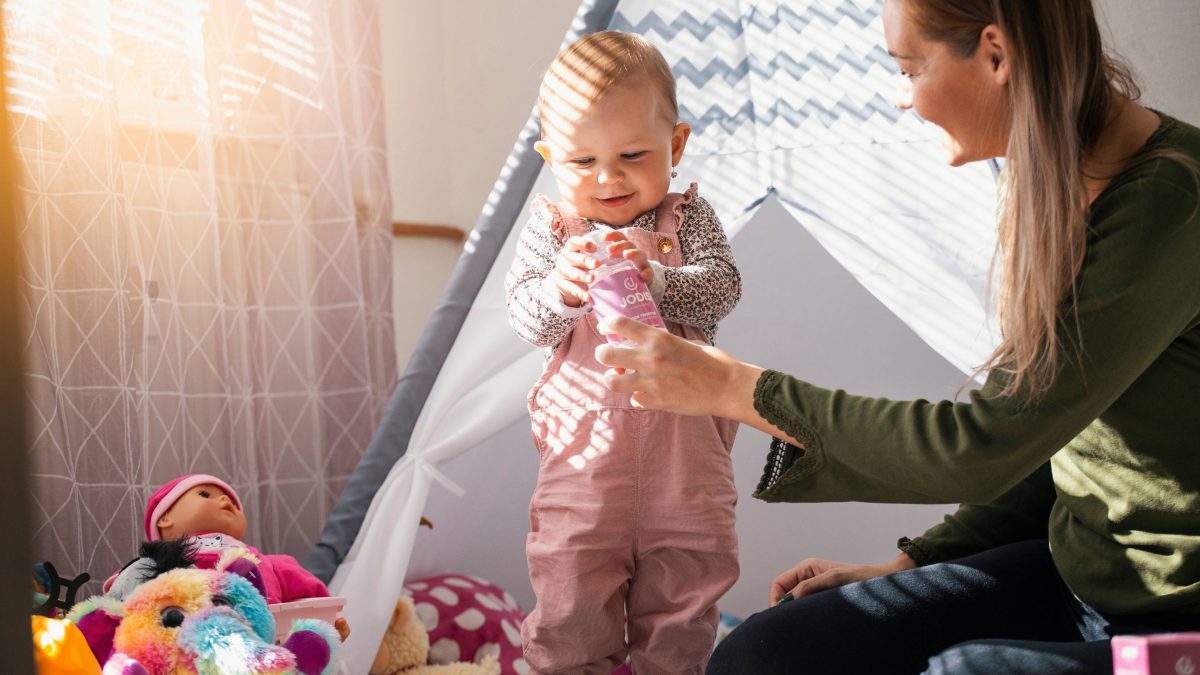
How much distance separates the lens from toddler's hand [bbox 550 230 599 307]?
112cm

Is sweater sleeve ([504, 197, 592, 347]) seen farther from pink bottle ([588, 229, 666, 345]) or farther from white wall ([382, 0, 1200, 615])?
white wall ([382, 0, 1200, 615])

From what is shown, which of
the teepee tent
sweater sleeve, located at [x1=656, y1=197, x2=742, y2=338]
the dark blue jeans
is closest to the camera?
the dark blue jeans

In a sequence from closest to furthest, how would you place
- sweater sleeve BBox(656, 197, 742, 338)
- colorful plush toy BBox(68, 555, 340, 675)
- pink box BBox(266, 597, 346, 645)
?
colorful plush toy BBox(68, 555, 340, 675)
sweater sleeve BBox(656, 197, 742, 338)
pink box BBox(266, 597, 346, 645)

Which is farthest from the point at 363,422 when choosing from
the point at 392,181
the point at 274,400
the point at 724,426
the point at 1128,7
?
the point at 1128,7

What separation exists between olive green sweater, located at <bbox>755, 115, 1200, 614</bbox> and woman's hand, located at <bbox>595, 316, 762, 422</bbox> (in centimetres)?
3

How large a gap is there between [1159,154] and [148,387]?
4.55ft

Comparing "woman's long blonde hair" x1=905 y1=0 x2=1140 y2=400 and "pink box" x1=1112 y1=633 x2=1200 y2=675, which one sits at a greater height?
"woman's long blonde hair" x1=905 y1=0 x2=1140 y2=400

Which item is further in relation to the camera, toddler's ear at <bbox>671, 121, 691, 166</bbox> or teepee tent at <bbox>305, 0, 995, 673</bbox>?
teepee tent at <bbox>305, 0, 995, 673</bbox>

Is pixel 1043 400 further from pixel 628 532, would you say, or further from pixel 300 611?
pixel 300 611

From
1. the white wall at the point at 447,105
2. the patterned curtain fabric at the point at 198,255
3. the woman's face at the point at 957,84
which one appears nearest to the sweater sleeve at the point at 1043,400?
the woman's face at the point at 957,84

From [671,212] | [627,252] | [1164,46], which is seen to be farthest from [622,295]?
[1164,46]

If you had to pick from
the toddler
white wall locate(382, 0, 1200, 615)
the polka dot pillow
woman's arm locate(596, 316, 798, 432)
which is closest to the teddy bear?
the polka dot pillow

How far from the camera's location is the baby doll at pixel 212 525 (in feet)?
4.55

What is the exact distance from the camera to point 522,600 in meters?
2.04
